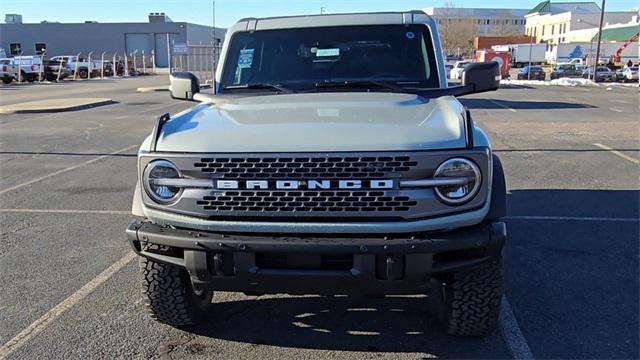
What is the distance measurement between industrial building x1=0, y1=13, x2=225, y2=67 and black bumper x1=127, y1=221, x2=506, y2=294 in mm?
80116

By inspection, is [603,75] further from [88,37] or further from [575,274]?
[88,37]

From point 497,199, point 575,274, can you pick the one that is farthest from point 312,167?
point 575,274

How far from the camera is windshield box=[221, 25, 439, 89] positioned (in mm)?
4391

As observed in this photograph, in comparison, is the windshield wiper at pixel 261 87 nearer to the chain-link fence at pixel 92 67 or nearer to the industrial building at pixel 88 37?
the chain-link fence at pixel 92 67

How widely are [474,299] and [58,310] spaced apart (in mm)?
2756

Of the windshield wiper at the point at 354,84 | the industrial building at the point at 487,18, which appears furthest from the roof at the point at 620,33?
the windshield wiper at the point at 354,84

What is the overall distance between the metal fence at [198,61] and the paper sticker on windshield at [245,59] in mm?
26447

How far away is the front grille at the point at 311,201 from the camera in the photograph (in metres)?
2.84

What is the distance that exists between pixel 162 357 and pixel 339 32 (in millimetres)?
2741

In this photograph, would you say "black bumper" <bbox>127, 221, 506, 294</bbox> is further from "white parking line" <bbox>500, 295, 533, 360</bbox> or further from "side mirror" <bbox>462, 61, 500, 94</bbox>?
"side mirror" <bbox>462, 61, 500, 94</bbox>

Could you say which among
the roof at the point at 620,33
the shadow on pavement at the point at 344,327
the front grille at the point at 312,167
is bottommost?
the shadow on pavement at the point at 344,327

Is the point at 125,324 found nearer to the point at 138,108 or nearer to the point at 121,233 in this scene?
the point at 121,233

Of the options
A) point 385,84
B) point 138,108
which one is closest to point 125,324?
point 385,84

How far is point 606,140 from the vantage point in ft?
39.5
